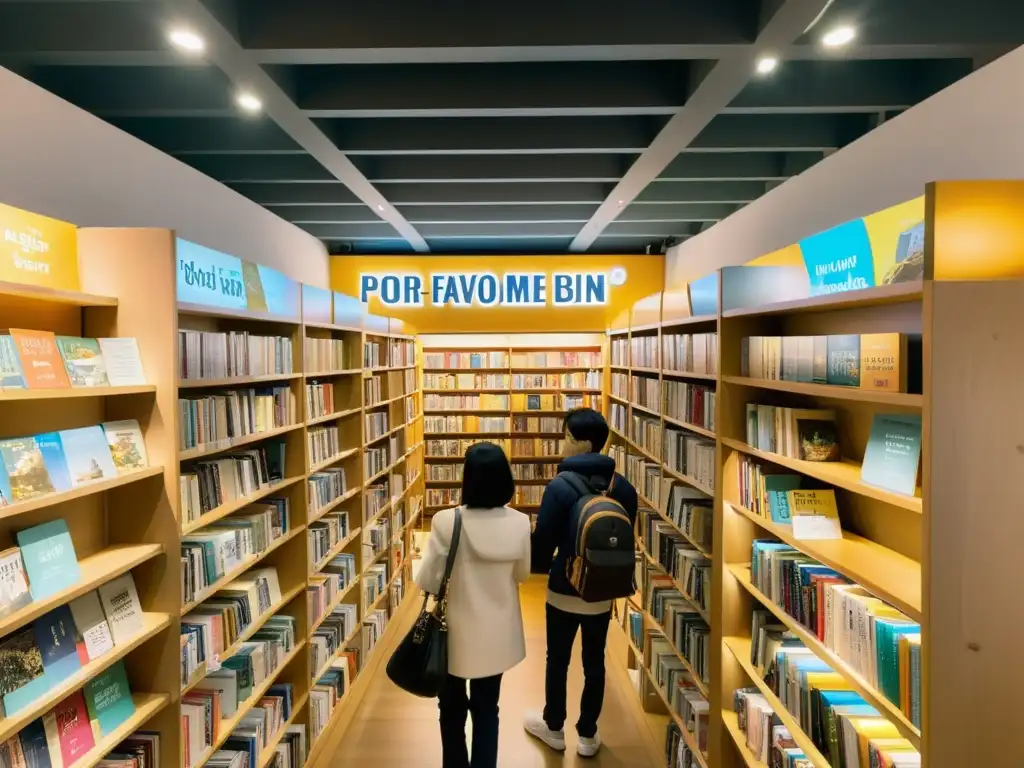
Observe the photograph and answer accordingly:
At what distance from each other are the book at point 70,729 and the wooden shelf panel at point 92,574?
31 cm

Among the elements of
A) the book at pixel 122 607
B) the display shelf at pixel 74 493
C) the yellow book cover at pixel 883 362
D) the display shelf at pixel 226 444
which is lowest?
the book at pixel 122 607

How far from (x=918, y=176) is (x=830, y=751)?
99.5 inches

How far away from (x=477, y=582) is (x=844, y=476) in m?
1.55

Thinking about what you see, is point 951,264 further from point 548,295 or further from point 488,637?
point 548,295

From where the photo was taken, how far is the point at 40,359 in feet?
6.09

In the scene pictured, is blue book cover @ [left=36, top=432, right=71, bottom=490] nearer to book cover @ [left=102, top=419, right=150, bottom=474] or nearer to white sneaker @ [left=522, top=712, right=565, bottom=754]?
book cover @ [left=102, top=419, right=150, bottom=474]

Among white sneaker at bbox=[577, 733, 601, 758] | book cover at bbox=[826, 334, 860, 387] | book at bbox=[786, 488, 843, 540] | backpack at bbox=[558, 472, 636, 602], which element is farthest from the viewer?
white sneaker at bbox=[577, 733, 601, 758]

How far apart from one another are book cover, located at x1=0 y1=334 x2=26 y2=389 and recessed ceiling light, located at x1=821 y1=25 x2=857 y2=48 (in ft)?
10.0

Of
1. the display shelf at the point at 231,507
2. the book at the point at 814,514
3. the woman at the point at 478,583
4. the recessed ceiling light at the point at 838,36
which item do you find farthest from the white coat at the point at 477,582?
the recessed ceiling light at the point at 838,36

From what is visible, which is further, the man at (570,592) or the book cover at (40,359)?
the man at (570,592)

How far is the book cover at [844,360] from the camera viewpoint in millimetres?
1963

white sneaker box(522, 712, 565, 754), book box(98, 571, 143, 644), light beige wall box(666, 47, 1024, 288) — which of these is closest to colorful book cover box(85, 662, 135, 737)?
book box(98, 571, 143, 644)

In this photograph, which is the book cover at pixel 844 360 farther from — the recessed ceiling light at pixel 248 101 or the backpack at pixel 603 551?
the recessed ceiling light at pixel 248 101

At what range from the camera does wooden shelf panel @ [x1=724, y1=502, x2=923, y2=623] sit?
1671mm
